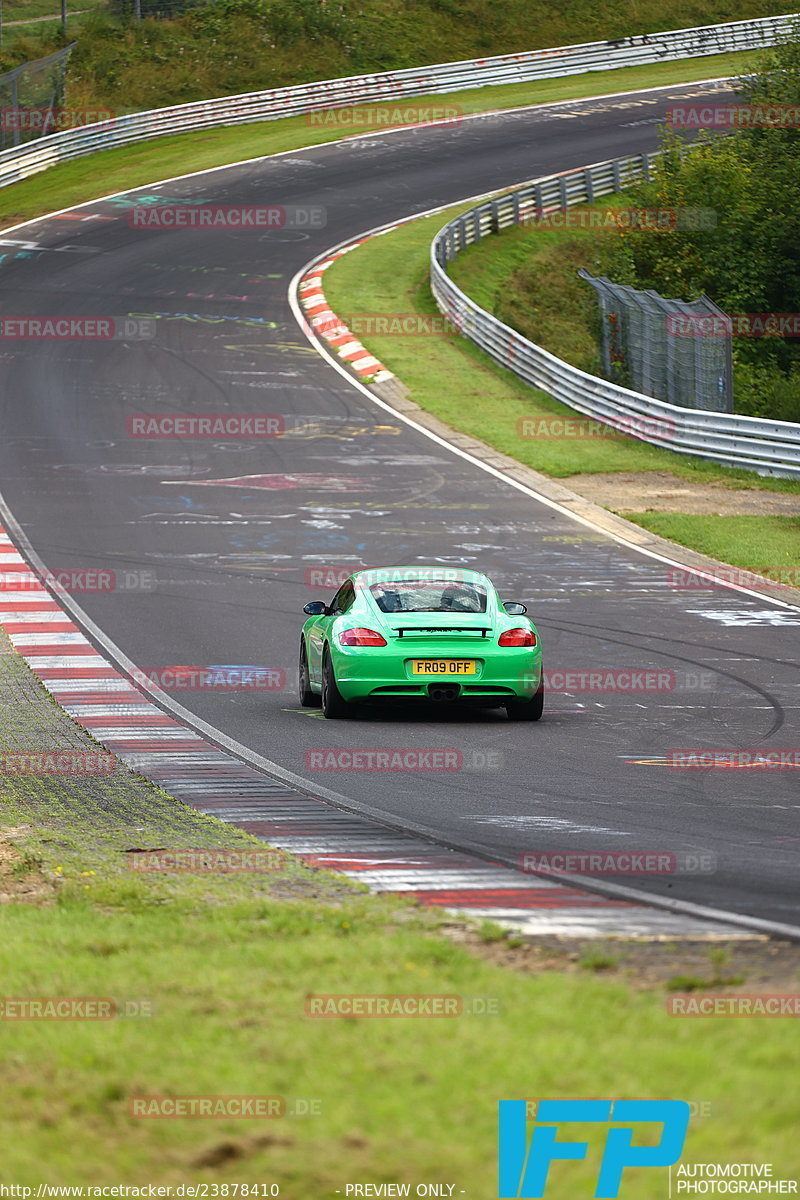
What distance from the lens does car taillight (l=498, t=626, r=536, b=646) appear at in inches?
515

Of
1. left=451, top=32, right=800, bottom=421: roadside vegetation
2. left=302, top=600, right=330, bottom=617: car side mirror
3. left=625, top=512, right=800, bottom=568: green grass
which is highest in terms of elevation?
left=451, top=32, right=800, bottom=421: roadside vegetation

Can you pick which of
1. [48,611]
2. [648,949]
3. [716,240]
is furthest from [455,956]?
[716,240]

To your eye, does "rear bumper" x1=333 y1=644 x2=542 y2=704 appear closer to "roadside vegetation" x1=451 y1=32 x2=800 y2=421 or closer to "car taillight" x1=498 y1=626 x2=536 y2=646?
"car taillight" x1=498 y1=626 x2=536 y2=646

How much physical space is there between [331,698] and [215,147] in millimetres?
47551

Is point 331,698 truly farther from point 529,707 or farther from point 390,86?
point 390,86

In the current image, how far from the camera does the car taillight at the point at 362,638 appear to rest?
1301 cm

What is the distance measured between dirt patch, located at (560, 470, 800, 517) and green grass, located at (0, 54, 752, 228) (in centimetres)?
2736

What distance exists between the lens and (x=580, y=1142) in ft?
13.0

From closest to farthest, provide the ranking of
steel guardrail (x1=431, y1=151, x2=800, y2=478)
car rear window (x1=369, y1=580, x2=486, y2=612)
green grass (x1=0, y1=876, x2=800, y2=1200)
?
green grass (x1=0, y1=876, x2=800, y2=1200), car rear window (x1=369, y1=580, x2=486, y2=612), steel guardrail (x1=431, y1=151, x2=800, y2=478)

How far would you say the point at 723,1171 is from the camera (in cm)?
373

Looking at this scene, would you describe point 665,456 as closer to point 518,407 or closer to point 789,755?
point 518,407

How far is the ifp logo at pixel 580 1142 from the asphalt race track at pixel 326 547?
98.6 inches

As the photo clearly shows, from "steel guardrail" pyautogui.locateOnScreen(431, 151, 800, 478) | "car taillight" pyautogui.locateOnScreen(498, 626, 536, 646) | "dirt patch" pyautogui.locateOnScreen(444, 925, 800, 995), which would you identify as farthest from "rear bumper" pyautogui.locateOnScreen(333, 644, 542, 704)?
"steel guardrail" pyautogui.locateOnScreen(431, 151, 800, 478)

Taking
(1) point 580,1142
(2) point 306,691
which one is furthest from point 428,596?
(1) point 580,1142
